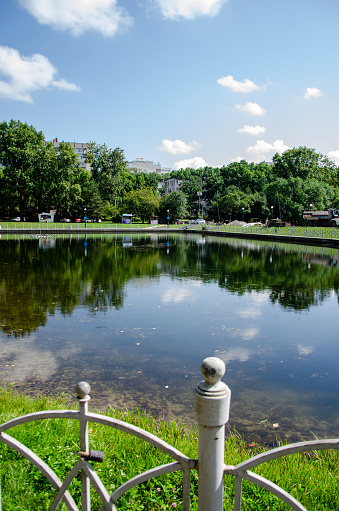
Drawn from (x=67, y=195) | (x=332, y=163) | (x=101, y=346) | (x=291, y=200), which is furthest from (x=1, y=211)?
(x=101, y=346)

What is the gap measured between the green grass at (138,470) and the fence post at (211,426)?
56.7 inches

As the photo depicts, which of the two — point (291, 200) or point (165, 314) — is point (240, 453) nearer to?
point (165, 314)

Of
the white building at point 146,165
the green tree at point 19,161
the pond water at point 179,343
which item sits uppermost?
the white building at point 146,165

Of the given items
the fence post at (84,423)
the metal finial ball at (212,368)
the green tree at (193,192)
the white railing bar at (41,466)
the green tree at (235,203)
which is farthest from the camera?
the green tree at (193,192)

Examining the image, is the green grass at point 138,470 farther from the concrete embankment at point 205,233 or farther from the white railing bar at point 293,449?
the concrete embankment at point 205,233

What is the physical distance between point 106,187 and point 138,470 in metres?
78.8

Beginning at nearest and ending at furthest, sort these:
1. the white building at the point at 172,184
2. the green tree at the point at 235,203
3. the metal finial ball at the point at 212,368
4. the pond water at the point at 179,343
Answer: the metal finial ball at the point at 212,368
the pond water at the point at 179,343
the green tree at the point at 235,203
the white building at the point at 172,184

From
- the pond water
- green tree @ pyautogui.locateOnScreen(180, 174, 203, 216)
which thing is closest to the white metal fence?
the pond water

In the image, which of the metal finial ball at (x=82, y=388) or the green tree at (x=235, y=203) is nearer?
the metal finial ball at (x=82, y=388)

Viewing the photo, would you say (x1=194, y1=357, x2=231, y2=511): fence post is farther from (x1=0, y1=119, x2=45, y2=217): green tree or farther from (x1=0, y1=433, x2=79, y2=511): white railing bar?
(x1=0, y1=119, x2=45, y2=217): green tree

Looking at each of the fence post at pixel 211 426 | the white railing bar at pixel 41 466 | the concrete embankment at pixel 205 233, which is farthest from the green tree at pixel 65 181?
the fence post at pixel 211 426

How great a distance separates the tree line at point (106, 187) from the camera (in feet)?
218

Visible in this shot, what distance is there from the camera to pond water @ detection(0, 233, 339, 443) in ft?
17.4

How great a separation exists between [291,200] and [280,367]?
62864 millimetres
